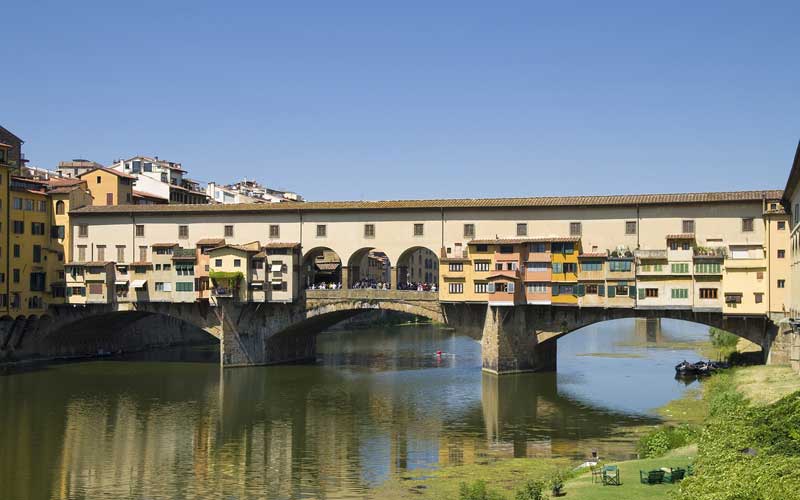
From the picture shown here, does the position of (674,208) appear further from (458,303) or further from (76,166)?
(76,166)

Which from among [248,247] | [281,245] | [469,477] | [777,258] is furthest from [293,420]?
[777,258]

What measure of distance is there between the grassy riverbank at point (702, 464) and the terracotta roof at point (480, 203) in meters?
14.1

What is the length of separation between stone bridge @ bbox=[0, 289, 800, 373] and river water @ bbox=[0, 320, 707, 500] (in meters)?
2.31

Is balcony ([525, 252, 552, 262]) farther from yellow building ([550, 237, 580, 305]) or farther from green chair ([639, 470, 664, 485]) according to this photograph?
green chair ([639, 470, 664, 485])

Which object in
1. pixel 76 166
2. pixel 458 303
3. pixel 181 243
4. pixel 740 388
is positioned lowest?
pixel 740 388

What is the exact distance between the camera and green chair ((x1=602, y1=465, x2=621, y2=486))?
2981 centimetres

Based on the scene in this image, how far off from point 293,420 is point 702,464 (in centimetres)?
2707

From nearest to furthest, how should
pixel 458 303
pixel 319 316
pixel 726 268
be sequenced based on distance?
pixel 726 268 → pixel 458 303 → pixel 319 316

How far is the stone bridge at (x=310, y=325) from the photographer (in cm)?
6119

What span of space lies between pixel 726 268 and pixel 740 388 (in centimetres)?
1346

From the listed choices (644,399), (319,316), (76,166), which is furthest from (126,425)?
(76,166)

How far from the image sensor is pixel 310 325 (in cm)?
7394

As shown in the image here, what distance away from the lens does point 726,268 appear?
56812 millimetres

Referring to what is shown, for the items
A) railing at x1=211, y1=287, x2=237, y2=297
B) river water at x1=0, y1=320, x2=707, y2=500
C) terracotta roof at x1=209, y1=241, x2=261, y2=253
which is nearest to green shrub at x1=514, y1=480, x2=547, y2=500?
river water at x1=0, y1=320, x2=707, y2=500
